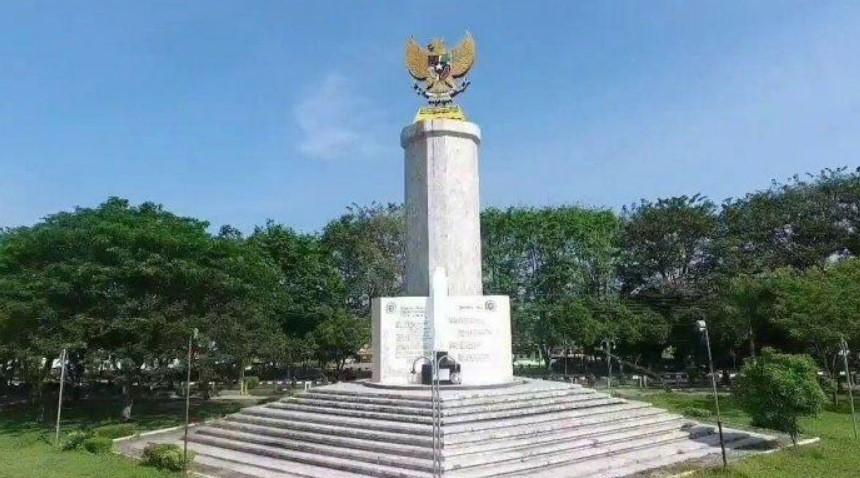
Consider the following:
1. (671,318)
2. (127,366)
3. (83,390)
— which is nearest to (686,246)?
(671,318)

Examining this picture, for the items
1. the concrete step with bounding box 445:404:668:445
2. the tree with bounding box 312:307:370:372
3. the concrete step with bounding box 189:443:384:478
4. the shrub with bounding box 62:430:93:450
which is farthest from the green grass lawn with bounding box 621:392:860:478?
the tree with bounding box 312:307:370:372

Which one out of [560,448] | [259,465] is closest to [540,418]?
[560,448]

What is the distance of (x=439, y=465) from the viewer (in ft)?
41.2

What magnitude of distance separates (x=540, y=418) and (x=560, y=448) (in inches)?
49.9

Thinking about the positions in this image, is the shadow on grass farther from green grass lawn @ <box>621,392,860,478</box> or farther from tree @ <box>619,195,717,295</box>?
tree @ <box>619,195,717,295</box>

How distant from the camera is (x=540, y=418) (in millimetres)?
15984

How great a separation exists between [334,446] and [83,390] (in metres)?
26.9

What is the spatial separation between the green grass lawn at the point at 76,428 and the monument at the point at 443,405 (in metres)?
2.14

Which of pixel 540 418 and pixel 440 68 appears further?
pixel 440 68

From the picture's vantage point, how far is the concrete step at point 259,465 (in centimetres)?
1392

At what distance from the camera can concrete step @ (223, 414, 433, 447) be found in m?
14.2

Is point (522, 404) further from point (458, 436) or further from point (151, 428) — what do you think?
point (151, 428)

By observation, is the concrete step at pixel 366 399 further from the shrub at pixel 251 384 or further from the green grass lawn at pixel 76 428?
the shrub at pixel 251 384

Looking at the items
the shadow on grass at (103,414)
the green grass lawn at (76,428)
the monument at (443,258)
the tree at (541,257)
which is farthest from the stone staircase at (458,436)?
the tree at (541,257)
